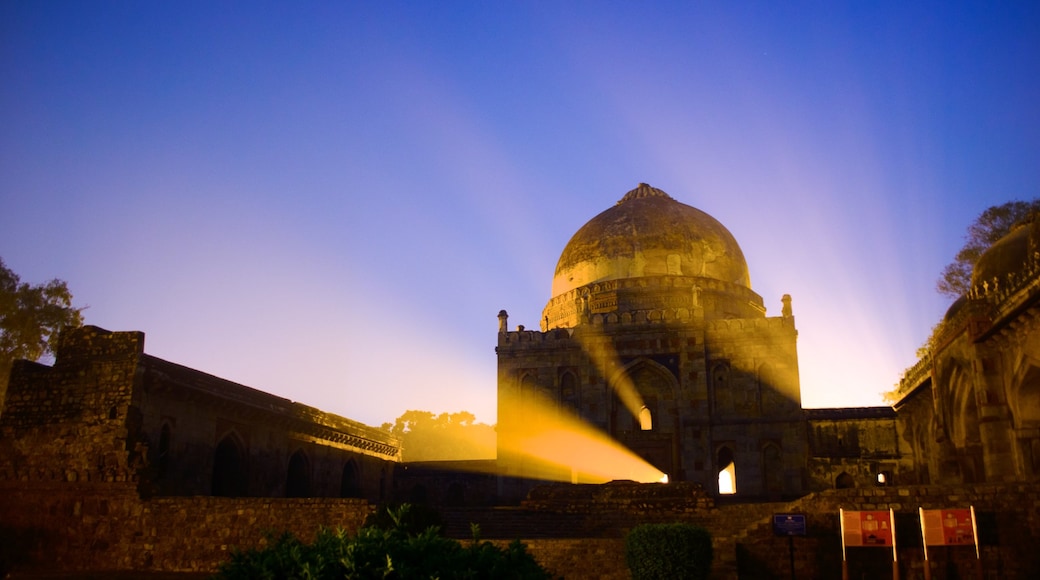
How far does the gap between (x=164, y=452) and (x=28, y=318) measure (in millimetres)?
10751

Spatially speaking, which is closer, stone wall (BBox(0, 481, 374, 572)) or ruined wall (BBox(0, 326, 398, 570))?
stone wall (BBox(0, 481, 374, 572))

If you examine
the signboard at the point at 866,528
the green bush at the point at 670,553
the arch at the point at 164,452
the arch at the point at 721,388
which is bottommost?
the green bush at the point at 670,553

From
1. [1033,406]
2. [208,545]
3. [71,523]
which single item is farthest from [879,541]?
[71,523]

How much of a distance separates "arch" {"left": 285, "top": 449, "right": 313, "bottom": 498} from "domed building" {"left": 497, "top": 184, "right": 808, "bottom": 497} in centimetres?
608

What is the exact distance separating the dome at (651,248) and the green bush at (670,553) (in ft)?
57.0

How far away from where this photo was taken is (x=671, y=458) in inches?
1056

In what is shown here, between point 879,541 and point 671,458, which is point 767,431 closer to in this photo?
point 671,458

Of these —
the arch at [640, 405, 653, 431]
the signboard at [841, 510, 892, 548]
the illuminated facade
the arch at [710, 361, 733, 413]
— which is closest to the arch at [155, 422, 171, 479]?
the illuminated facade

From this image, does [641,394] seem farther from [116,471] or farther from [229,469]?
[116,471]

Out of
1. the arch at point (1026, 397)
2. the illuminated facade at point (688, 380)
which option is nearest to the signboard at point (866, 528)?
the arch at point (1026, 397)

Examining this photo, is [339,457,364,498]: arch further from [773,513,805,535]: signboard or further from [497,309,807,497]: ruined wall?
[773,513,805,535]: signboard

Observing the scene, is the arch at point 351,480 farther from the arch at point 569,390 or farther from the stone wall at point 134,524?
the stone wall at point 134,524

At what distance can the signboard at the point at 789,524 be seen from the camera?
14.0m

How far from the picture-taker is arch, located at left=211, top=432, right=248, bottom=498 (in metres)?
22.2
